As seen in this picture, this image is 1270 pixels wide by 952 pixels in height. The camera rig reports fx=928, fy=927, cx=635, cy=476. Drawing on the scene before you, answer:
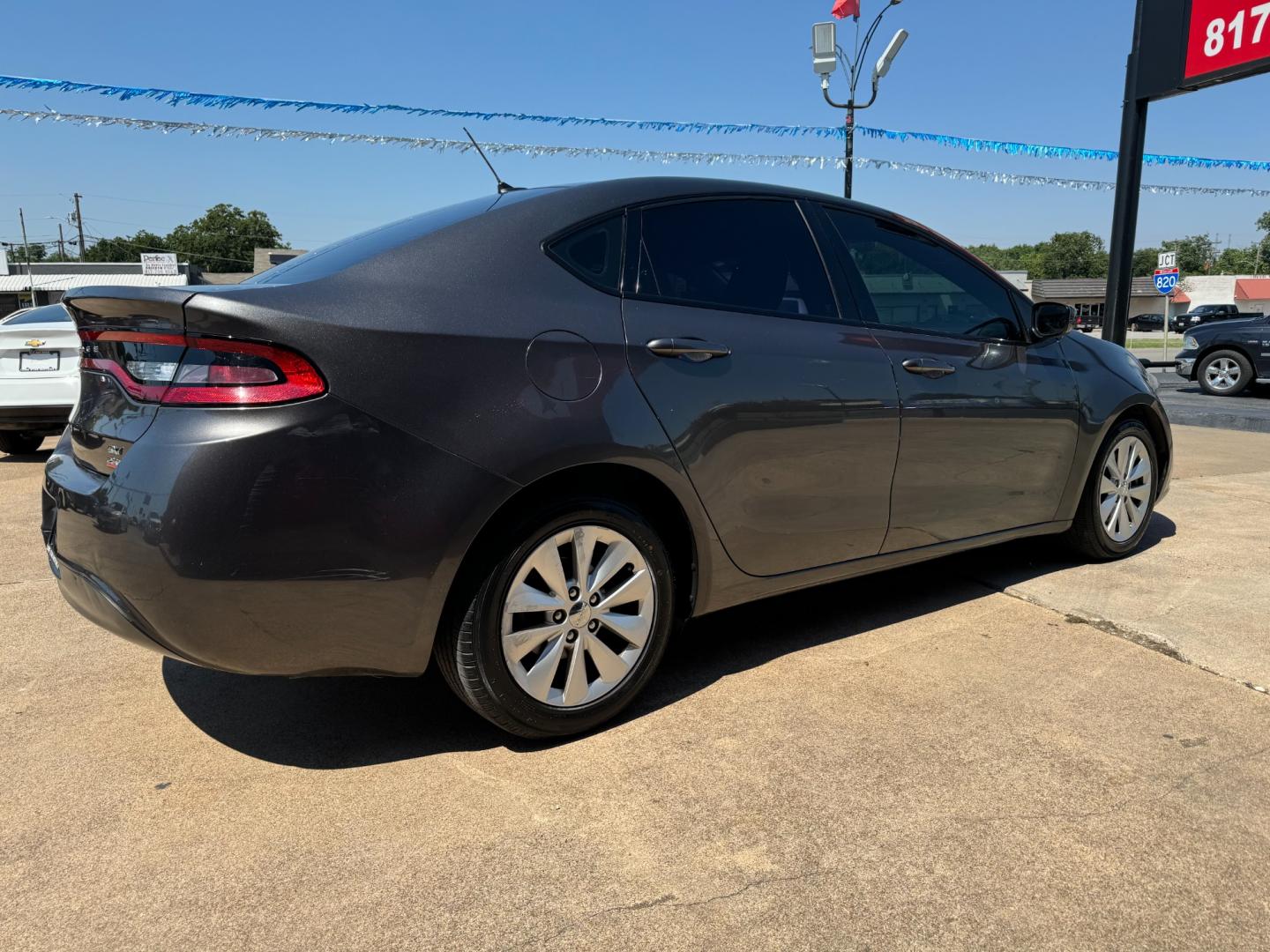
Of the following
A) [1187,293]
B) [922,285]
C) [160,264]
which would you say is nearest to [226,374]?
[922,285]

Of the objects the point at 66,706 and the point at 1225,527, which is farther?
the point at 1225,527

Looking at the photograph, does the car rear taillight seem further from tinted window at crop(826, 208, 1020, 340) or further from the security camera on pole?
the security camera on pole

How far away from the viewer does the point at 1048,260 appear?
4668 inches

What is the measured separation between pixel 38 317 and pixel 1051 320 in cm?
788

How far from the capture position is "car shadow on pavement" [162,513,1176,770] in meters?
2.61

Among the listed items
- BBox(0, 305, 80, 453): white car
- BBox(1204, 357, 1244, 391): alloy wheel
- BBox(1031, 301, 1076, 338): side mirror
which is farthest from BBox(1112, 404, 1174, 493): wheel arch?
BBox(1204, 357, 1244, 391): alloy wheel

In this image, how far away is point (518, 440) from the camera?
232 centimetres

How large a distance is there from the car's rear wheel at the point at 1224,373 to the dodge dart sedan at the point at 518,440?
13.0 m

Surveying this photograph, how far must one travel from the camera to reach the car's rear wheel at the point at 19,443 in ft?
27.6

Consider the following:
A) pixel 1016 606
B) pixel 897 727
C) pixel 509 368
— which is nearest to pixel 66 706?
pixel 509 368

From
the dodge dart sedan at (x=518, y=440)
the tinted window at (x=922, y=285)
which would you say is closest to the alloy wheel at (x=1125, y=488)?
the tinted window at (x=922, y=285)

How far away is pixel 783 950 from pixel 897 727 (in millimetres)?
1031

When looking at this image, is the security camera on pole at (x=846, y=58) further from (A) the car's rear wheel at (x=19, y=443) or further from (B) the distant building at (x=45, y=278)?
(B) the distant building at (x=45, y=278)

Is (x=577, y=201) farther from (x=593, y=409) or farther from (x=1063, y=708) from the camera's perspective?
(x=1063, y=708)
